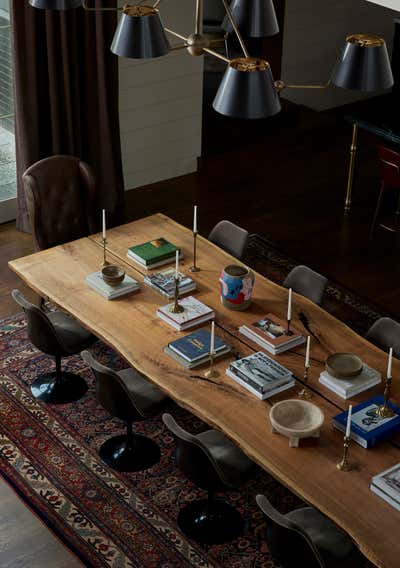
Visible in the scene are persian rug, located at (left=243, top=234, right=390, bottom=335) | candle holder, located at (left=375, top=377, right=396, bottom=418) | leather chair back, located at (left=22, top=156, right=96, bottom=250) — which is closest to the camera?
candle holder, located at (left=375, top=377, right=396, bottom=418)

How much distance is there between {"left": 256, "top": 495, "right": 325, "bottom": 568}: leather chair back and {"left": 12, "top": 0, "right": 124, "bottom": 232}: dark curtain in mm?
4060

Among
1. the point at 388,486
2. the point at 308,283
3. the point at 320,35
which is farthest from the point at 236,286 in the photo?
the point at 320,35

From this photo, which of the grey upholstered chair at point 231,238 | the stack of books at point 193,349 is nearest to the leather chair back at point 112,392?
the stack of books at point 193,349

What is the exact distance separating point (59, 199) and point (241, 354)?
6.84 feet

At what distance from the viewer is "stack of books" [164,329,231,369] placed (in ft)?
15.0

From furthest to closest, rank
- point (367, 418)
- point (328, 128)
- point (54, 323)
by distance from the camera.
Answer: point (328, 128) → point (54, 323) → point (367, 418)

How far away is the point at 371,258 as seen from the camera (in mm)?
7180

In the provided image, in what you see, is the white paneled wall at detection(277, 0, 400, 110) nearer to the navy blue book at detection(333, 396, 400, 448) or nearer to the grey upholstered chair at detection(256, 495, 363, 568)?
the navy blue book at detection(333, 396, 400, 448)

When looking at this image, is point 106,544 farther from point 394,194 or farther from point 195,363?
point 394,194

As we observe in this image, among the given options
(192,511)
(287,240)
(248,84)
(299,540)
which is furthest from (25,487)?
(287,240)

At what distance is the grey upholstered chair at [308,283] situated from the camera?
17.2 feet

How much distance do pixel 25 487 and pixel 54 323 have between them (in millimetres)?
1011

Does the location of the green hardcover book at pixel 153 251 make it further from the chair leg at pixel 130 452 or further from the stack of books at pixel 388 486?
the stack of books at pixel 388 486

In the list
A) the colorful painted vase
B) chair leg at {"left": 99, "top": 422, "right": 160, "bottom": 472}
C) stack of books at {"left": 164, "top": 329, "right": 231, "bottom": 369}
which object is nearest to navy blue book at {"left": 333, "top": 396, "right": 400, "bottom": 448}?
stack of books at {"left": 164, "top": 329, "right": 231, "bottom": 369}
